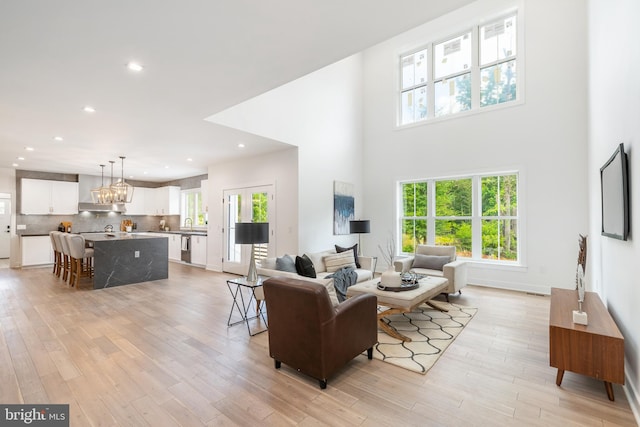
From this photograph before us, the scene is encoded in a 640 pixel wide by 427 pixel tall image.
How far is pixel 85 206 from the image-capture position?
8.88m

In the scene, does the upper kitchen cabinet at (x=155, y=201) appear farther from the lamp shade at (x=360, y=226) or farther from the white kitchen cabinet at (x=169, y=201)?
the lamp shade at (x=360, y=226)

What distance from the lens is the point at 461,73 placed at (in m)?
6.28

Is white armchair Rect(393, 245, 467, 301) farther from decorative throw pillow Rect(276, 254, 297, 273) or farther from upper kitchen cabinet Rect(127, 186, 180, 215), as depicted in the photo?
upper kitchen cabinet Rect(127, 186, 180, 215)

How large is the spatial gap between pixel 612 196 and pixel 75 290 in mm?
7768

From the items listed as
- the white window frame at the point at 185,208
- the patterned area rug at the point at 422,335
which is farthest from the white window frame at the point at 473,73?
the white window frame at the point at 185,208

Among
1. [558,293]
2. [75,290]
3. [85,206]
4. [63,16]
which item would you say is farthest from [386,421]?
[85,206]

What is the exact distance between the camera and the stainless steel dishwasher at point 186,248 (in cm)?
846

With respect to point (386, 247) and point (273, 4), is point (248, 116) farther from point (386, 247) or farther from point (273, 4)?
point (386, 247)

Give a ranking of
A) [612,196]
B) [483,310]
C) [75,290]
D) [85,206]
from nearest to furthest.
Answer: [612,196], [483,310], [75,290], [85,206]

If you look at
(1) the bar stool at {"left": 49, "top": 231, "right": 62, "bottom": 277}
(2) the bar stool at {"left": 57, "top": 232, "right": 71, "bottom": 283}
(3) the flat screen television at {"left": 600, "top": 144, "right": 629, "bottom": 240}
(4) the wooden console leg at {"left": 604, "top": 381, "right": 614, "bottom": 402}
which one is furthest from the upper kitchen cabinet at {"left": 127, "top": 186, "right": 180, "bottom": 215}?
(4) the wooden console leg at {"left": 604, "top": 381, "right": 614, "bottom": 402}

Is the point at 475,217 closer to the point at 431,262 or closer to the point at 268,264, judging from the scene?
the point at 431,262

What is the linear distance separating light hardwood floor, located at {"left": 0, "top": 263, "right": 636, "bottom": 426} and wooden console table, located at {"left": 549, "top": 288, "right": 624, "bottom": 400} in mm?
223

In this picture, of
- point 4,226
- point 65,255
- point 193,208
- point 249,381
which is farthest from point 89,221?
point 249,381

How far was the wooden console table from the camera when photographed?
2.07m
